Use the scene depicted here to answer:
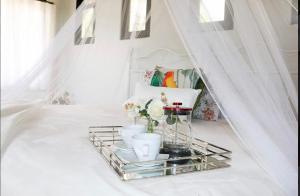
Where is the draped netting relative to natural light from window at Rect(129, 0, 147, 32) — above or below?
below

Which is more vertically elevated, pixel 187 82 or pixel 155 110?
pixel 187 82

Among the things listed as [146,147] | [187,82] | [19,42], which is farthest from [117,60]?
[146,147]

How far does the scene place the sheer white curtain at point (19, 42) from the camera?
103 centimetres

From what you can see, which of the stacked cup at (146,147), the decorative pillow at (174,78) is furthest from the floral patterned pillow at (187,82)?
the stacked cup at (146,147)

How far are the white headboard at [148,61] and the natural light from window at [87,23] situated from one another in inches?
53.3

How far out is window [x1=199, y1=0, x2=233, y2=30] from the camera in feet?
4.12

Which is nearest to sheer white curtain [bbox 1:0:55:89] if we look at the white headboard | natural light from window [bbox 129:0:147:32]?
natural light from window [bbox 129:0:147:32]

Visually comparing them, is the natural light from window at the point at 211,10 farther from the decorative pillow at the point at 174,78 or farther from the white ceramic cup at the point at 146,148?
the decorative pillow at the point at 174,78

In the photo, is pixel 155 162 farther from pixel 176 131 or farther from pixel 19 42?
pixel 19 42

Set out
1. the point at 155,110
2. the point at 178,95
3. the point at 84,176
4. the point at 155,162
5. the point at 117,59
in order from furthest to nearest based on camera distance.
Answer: the point at 117,59 → the point at 178,95 → the point at 155,110 → the point at 155,162 → the point at 84,176

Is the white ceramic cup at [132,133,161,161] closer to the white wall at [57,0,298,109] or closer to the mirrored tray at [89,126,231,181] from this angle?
the mirrored tray at [89,126,231,181]

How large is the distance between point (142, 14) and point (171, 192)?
1.61m

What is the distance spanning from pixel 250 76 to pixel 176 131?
408 mm

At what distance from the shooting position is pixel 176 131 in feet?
4.29
